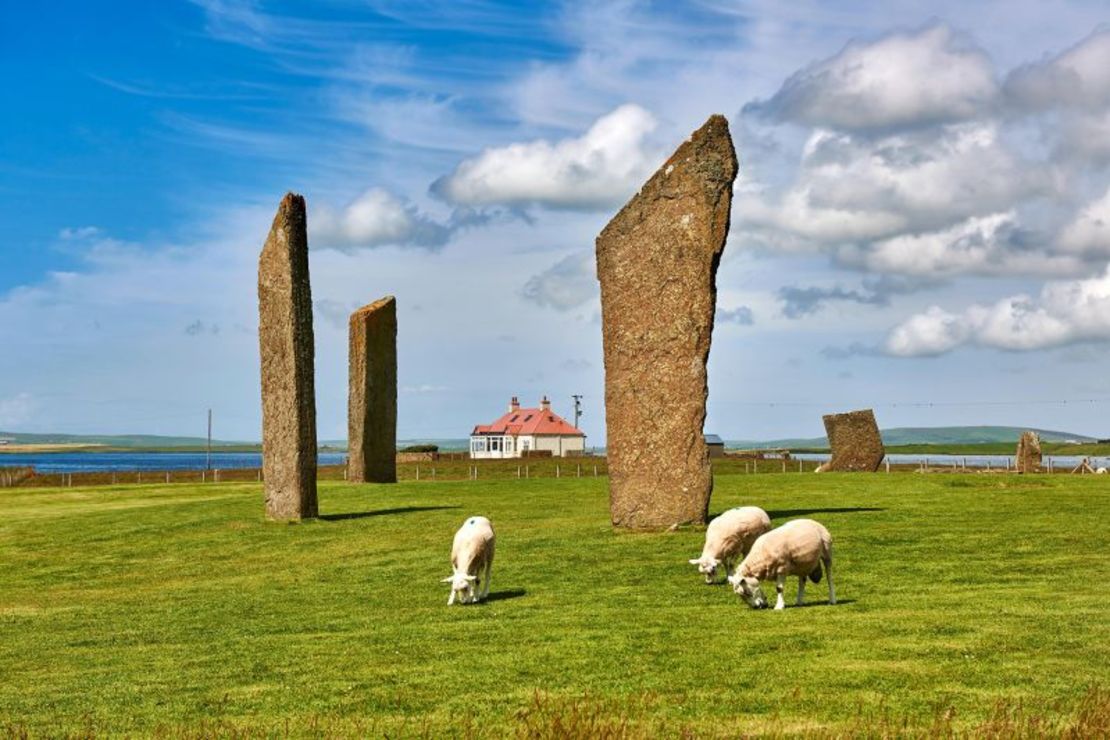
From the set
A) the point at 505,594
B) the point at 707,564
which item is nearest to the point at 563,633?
the point at 707,564

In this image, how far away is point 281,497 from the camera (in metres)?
29.0

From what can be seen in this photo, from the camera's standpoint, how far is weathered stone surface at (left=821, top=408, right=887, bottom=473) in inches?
1793

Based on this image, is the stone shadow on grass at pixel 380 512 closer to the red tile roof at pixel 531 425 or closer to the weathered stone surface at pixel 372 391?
the weathered stone surface at pixel 372 391

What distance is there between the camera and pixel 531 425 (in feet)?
366

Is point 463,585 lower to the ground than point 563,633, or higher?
higher

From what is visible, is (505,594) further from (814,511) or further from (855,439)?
(855,439)

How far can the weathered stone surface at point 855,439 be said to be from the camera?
45531mm

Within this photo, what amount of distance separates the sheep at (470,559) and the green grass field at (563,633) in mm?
313

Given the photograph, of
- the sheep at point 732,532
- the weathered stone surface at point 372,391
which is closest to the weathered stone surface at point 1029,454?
the weathered stone surface at point 372,391

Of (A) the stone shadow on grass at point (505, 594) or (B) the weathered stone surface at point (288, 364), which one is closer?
(A) the stone shadow on grass at point (505, 594)

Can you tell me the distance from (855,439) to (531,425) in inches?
2651

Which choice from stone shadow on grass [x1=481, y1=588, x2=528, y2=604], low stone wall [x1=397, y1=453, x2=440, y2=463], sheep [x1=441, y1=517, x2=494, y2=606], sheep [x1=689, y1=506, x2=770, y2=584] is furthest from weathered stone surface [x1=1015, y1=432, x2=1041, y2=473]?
low stone wall [x1=397, y1=453, x2=440, y2=463]

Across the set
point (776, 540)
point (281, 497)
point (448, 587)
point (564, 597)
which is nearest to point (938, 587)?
point (776, 540)

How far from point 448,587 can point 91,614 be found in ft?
17.7
